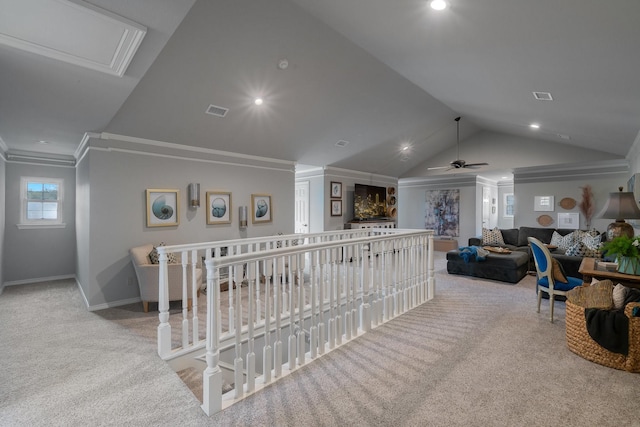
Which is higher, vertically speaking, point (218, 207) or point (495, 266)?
point (218, 207)

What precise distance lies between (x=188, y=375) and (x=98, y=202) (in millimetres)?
2937

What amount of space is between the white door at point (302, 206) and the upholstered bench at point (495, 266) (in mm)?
3863

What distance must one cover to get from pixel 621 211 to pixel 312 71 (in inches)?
159

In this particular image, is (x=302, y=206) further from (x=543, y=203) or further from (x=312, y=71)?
(x=543, y=203)

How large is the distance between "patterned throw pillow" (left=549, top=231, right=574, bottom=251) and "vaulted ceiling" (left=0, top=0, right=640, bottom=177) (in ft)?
6.83

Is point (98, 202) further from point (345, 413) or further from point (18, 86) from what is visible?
point (345, 413)

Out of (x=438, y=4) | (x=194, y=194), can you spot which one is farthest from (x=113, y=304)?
(x=438, y=4)

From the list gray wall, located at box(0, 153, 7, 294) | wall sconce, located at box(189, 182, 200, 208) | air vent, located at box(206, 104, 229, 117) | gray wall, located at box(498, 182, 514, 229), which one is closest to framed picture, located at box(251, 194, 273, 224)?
wall sconce, located at box(189, 182, 200, 208)

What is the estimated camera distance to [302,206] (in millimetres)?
8742

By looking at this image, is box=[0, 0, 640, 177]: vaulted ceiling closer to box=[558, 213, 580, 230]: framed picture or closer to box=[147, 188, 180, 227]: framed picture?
box=[147, 188, 180, 227]: framed picture

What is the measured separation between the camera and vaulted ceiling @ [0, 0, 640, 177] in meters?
2.45

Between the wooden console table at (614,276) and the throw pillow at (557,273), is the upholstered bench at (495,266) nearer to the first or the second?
the throw pillow at (557,273)

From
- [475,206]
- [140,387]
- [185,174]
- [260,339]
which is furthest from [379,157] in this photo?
[140,387]

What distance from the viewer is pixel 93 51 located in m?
2.61
